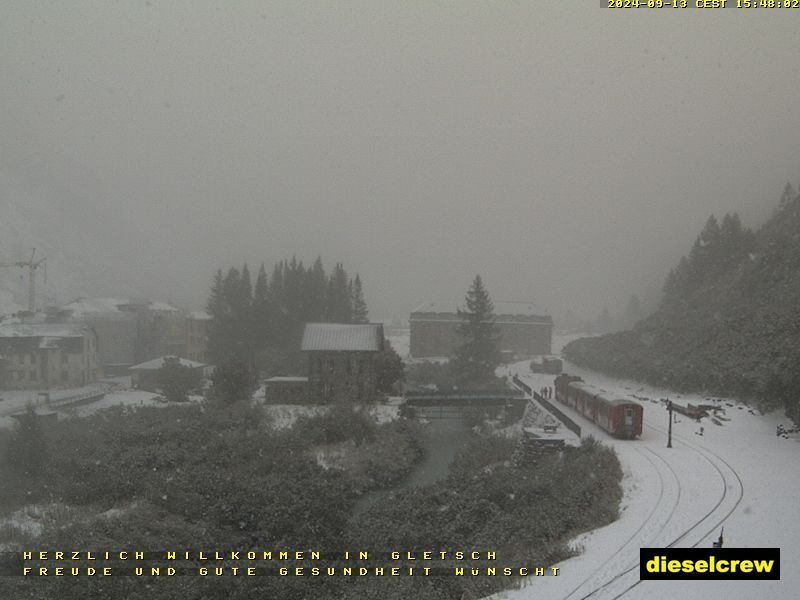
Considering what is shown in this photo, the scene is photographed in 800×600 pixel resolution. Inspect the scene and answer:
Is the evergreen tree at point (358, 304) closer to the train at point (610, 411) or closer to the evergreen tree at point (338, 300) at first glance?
the evergreen tree at point (338, 300)

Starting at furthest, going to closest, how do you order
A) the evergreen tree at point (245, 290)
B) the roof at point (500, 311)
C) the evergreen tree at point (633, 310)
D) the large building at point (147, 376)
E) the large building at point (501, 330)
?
1. the evergreen tree at point (633, 310)
2. the roof at point (500, 311)
3. the large building at point (501, 330)
4. the evergreen tree at point (245, 290)
5. the large building at point (147, 376)

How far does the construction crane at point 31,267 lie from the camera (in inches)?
1960

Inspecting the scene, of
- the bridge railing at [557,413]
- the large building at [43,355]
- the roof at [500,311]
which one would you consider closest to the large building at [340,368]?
the bridge railing at [557,413]

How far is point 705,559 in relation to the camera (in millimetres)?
14383

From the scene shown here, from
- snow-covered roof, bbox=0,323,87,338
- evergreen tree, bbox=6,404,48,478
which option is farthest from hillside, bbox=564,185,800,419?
snow-covered roof, bbox=0,323,87,338

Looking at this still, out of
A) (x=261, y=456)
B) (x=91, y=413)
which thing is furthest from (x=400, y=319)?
(x=261, y=456)

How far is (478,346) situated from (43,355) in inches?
1623

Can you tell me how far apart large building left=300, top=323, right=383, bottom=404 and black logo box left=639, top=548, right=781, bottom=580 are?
106 feet

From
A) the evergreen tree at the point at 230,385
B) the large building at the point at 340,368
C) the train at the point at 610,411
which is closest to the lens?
the train at the point at 610,411

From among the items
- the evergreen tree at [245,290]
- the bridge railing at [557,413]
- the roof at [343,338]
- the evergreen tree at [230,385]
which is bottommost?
the bridge railing at [557,413]

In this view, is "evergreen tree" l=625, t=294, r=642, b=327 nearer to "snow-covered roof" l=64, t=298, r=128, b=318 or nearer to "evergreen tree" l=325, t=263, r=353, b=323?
"evergreen tree" l=325, t=263, r=353, b=323

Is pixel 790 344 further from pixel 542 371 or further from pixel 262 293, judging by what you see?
Result: pixel 262 293

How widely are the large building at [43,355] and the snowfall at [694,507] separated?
10.0 meters

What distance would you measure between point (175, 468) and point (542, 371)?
54287 millimetres
